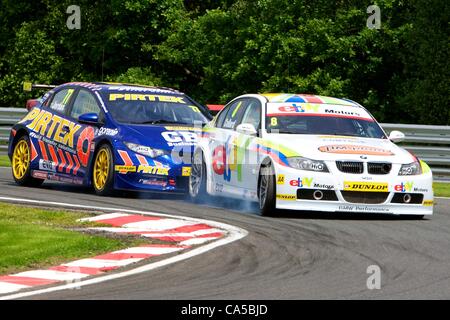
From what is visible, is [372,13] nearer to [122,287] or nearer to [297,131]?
[297,131]

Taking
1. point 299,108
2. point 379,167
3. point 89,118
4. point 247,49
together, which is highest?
point 247,49

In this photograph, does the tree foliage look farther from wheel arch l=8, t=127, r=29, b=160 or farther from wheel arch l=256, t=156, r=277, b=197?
wheel arch l=256, t=156, r=277, b=197

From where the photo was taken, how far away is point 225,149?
1568 cm

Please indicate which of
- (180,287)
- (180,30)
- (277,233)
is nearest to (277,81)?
(180,30)

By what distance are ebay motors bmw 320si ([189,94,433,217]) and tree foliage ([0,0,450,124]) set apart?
18969mm

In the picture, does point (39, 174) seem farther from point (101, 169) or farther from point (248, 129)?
point (248, 129)

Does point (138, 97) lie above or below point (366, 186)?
above

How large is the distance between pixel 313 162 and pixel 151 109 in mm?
3954

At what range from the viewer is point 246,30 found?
36.9 m

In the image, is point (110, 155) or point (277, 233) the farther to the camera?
point (110, 155)

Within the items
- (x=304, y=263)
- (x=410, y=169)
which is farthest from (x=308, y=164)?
(x=304, y=263)

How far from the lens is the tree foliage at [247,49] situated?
3494cm

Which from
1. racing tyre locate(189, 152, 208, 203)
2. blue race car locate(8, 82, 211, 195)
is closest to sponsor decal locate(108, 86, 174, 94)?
blue race car locate(8, 82, 211, 195)
